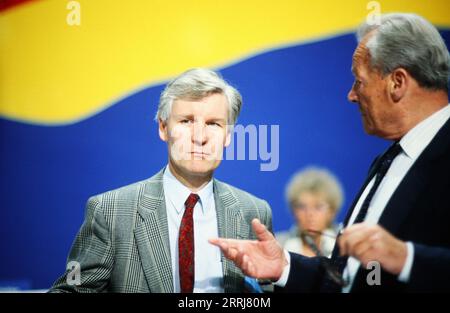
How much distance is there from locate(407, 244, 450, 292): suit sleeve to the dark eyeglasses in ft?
0.94

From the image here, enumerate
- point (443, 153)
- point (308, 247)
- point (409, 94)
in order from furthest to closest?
point (308, 247)
point (409, 94)
point (443, 153)

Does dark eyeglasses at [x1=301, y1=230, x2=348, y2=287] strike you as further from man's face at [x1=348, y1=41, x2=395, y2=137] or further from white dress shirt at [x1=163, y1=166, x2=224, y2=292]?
man's face at [x1=348, y1=41, x2=395, y2=137]

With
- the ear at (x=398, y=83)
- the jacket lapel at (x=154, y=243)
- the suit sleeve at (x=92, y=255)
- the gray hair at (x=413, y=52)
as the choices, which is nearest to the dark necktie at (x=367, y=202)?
the ear at (x=398, y=83)

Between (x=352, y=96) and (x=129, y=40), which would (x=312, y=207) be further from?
(x=129, y=40)

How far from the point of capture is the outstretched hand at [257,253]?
84.6 inches

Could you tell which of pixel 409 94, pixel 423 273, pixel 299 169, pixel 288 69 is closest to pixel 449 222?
pixel 423 273

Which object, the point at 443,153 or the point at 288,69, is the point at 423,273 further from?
the point at 288,69

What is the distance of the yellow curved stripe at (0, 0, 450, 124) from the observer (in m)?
2.52

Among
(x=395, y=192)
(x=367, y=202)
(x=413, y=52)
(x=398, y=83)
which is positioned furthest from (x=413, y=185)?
(x=413, y=52)

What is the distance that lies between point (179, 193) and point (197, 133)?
288mm

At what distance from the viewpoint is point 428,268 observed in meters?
2.12

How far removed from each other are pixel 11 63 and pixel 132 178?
0.84 metres

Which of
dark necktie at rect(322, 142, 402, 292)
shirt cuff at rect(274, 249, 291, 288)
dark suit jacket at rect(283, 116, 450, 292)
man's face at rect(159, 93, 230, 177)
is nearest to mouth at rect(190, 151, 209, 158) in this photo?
man's face at rect(159, 93, 230, 177)

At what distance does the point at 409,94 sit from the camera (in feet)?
7.29
